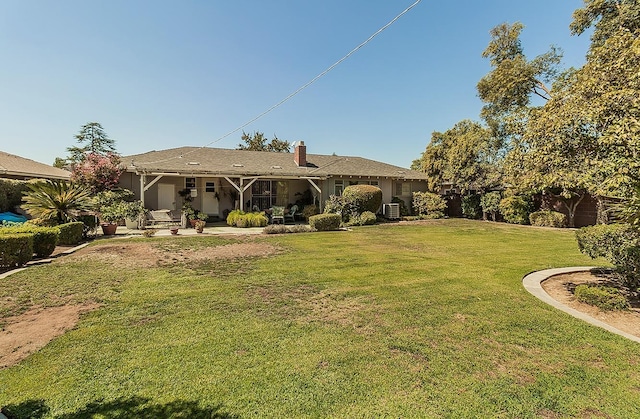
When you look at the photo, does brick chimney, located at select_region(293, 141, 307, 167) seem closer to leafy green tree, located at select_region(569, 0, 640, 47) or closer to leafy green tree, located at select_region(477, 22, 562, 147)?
leafy green tree, located at select_region(477, 22, 562, 147)

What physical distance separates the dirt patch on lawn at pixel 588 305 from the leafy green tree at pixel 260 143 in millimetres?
43186

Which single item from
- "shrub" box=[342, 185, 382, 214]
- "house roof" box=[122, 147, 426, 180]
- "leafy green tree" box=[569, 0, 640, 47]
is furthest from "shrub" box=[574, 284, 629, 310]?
"house roof" box=[122, 147, 426, 180]

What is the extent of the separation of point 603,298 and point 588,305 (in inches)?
10.8

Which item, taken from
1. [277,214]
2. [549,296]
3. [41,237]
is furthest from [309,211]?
[549,296]

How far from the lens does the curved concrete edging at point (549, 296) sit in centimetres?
470

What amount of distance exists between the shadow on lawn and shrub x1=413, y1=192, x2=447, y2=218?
21.4m

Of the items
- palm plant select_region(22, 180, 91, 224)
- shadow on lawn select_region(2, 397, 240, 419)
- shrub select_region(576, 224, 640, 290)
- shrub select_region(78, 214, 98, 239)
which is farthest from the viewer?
shrub select_region(78, 214, 98, 239)

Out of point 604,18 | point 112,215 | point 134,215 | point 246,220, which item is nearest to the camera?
point 112,215

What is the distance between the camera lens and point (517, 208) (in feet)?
64.8

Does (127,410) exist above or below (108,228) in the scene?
below

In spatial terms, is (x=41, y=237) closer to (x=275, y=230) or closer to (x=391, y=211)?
(x=275, y=230)

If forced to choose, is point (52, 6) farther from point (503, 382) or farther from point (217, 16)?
point (503, 382)

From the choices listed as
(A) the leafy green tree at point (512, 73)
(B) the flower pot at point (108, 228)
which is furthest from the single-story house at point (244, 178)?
(A) the leafy green tree at point (512, 73)

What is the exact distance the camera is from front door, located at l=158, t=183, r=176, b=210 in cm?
1777
